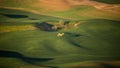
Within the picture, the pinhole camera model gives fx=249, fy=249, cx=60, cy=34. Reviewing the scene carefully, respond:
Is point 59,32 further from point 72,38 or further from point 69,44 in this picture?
point 69,44

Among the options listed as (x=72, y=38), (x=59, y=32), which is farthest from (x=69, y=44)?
(x=59, y=32)

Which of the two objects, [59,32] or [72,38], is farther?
[59,32]

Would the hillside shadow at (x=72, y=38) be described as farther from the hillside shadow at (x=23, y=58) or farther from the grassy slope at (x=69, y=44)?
the hillside shadow at (x=23, y=58)

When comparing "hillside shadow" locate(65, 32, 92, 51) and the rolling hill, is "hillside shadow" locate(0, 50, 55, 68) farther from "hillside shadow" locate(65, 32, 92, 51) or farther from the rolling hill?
"hillside shadow" locate(65, 32, 92, 51)

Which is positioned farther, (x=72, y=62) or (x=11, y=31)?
(x=11, y=31)

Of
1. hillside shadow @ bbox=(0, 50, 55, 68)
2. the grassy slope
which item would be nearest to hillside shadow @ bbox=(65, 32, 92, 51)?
the grassy slope

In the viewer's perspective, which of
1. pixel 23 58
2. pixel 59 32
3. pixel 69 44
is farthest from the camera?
pixel 59 32

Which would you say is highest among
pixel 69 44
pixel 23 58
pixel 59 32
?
pixel 59 32

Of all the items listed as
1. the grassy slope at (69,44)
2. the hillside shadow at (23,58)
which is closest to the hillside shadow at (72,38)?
the grassy slope at (69,44)

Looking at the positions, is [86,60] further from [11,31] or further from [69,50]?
[11,31]

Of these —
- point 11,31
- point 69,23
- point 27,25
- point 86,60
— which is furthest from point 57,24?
point 86,60

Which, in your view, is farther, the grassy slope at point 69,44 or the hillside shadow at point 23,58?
the grassy slope at point 69,44
